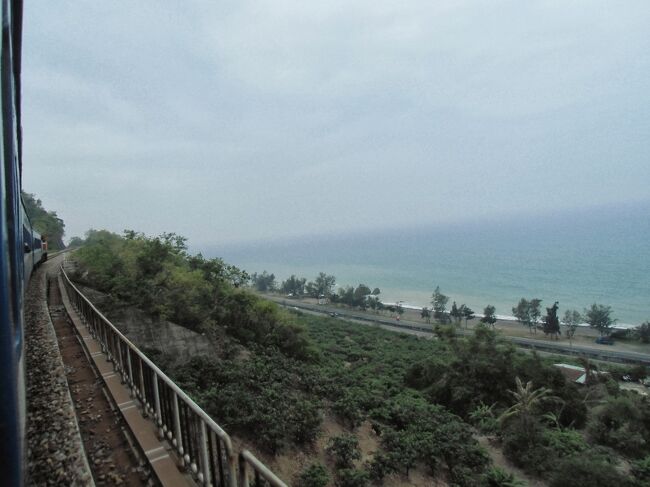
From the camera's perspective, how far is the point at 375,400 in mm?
13133

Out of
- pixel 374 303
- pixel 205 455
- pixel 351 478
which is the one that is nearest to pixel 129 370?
pixel 205 455

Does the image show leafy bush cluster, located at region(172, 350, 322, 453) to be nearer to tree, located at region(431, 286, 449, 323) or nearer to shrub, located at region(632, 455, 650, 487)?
shrub, located at region(632, 455, 650, 487)

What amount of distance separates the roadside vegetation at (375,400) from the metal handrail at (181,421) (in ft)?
15.5

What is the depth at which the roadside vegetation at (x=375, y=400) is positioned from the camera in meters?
8.98

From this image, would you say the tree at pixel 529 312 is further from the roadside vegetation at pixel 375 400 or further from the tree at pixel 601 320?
the roadside vegetation at pixel 375 400

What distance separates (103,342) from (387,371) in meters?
19.3

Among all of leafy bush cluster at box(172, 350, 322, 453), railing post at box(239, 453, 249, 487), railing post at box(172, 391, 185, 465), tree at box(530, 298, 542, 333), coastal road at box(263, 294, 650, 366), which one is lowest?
coastal road at box(263, 294, 650, 366)

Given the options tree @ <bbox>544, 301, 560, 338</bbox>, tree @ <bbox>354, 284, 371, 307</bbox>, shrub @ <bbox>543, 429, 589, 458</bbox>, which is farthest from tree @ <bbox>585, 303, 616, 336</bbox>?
shrub @ <bbox>543, 429, 589, 458</bbox>

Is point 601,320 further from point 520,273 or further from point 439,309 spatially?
point 520,273

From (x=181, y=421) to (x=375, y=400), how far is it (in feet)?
36.8

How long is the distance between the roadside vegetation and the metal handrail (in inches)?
186

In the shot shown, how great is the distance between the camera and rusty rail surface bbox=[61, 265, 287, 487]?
7.23 feet

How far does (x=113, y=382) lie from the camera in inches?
197

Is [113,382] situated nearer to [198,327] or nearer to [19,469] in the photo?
[19,469]
